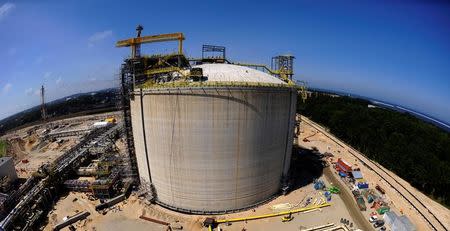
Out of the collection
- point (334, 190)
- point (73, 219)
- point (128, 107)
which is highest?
point (128, 107)

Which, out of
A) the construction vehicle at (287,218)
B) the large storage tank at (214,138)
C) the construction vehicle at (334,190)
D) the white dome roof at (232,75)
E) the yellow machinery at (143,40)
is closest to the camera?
the large storage tank at (214,138)

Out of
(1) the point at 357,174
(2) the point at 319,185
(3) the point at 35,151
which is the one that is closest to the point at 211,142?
(2) the point at 319,185

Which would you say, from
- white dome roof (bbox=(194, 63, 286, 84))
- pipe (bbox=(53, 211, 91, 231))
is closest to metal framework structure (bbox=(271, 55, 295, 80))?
white dome roof (bbox=(194, 63, 286, 84))

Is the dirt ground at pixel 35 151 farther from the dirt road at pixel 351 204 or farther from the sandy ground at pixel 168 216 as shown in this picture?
the dirt road at pixel 351 204

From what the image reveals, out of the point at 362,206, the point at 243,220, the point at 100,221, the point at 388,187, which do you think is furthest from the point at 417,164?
the point at 100,221

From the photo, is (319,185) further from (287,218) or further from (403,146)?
(403,146)

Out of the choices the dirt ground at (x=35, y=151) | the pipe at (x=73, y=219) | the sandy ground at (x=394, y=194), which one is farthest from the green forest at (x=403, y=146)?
the dirt ground at (x=35, y=151)

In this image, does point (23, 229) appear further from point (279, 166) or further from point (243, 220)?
point (279, 166)
